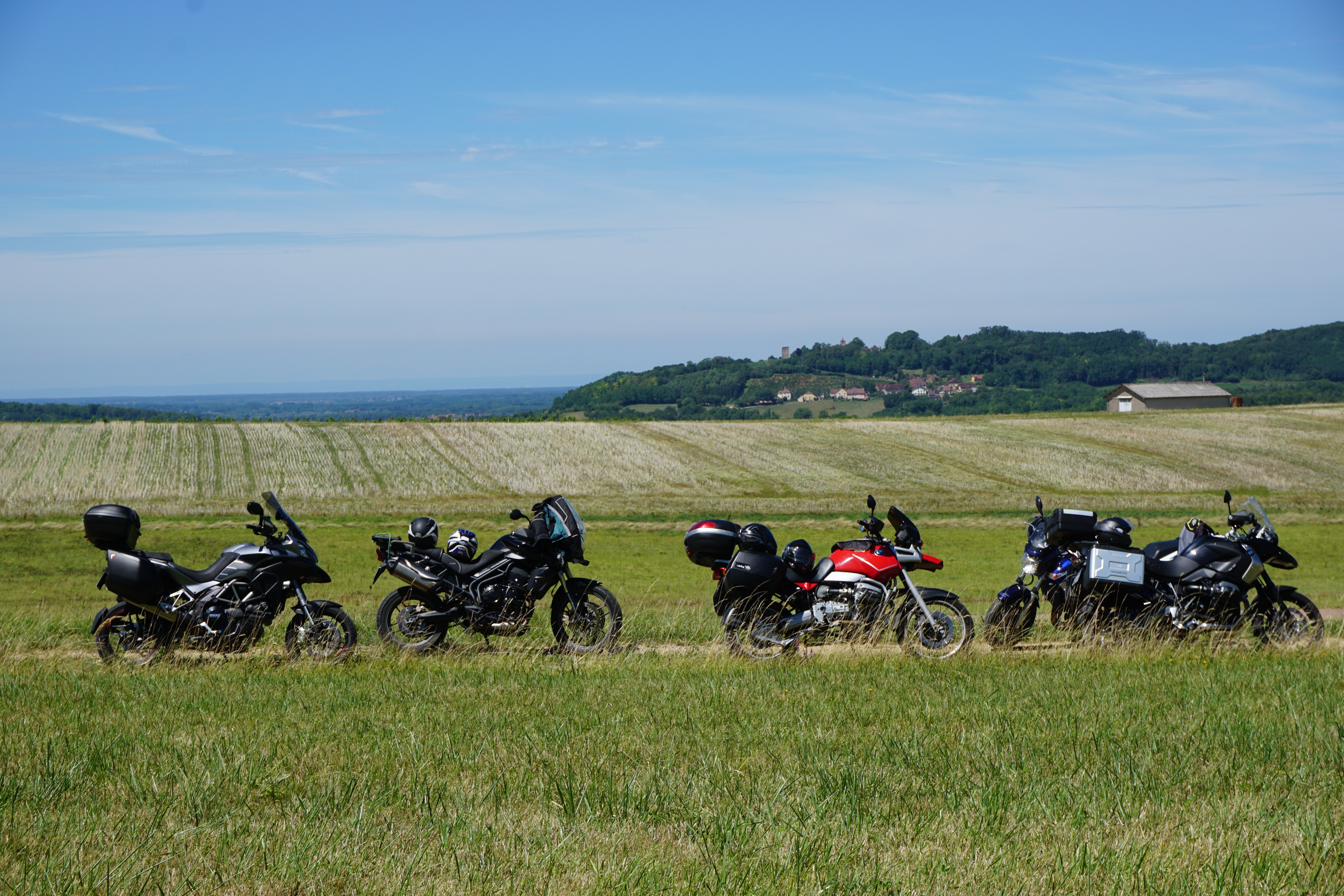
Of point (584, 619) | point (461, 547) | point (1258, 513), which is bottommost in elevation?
point (584, 619)

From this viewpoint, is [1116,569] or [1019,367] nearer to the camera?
[1116,569]

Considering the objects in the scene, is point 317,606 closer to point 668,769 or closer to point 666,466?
point 668,769

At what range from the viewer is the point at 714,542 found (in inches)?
388

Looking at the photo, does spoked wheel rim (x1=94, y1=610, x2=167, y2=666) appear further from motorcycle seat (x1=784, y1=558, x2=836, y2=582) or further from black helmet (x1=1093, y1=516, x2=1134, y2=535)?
black helmet (x1=1093, y1=516, x2=1134, y2=535)

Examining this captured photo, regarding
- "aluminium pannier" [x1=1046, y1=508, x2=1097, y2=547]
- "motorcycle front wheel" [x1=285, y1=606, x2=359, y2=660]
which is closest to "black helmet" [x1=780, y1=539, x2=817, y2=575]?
"aluminium pannier" [x1=1046, y1=508, x2=1097, y2=547]

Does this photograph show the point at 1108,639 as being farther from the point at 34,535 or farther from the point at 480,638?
the point at 34,535

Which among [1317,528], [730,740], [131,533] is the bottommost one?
[1317,528]

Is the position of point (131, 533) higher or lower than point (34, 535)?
higher

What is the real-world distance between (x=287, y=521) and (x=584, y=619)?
2884 millimetres

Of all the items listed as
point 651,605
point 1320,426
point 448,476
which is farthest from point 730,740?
point 1320,426

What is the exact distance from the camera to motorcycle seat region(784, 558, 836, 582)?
9.58 meters

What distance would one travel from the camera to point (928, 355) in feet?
489

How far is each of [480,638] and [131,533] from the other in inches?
130

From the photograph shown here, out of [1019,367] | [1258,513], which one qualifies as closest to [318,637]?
[1258,513]
